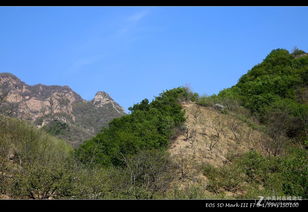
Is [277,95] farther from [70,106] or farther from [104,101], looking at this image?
[70,106]

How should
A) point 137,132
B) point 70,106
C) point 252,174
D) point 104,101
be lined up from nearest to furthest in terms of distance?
point 252,174 < point 137,132 < point 70,106 < point 104,101

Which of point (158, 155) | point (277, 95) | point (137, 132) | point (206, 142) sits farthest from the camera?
point (277, 95)

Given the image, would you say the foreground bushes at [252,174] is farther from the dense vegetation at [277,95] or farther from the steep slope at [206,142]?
the dense vegetation at [277,95]

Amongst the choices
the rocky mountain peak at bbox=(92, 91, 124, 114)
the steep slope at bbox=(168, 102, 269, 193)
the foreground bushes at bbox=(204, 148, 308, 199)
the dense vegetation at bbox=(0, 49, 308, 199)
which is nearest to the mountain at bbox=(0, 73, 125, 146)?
the rocky mountain peak at bbox=(92, 91, 124, 114)

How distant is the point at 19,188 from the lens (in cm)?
1094

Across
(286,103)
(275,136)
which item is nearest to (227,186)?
(275,136)

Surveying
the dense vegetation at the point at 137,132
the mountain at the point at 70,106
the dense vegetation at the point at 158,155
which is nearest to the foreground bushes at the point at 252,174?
the dense vegetation at the point at 158,155

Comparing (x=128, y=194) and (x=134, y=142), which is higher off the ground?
→ (x=134, y=142)

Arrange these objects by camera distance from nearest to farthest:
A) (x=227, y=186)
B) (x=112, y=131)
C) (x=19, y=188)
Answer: (x=19, y=188), (x=227, y=186), (x=112, y=131)

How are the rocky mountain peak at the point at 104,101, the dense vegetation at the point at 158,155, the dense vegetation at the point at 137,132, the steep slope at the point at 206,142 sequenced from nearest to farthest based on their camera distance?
1. the dense vegetation at the point at 158,155
2. the steep slope at the point at 206,142
3. the dense vegetation at the point at 137,132
4. the rocky mountain peak at the point at 104,101

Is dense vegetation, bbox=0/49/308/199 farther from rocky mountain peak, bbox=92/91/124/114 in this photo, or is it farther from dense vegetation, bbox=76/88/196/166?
rocky mountain peak, bbox=92/91/124/114

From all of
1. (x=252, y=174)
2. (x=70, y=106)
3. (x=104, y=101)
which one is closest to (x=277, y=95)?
(x=252, y=174)
